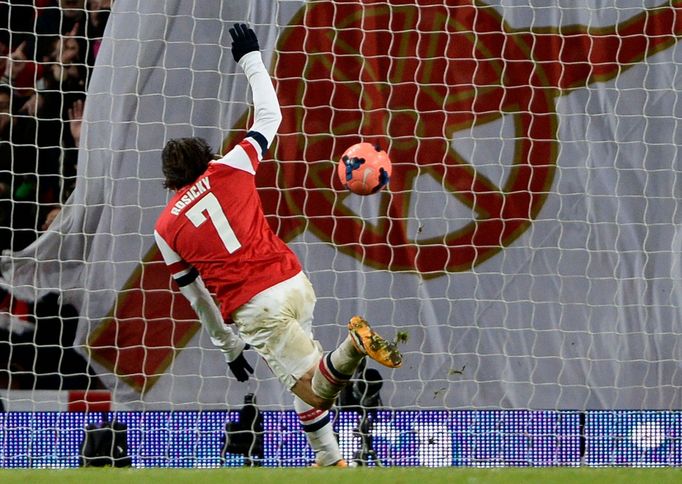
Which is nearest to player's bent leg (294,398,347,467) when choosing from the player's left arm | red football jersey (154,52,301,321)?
the player's left arm

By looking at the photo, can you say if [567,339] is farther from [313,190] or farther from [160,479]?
[160,479]

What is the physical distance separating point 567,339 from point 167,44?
293 cm

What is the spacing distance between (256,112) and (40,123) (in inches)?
83.1

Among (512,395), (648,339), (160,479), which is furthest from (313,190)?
(160,479)

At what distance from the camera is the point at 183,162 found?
15.3 feet

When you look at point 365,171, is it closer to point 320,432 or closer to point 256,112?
point 256,112

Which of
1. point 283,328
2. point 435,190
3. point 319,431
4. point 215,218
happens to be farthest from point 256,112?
point 435,190

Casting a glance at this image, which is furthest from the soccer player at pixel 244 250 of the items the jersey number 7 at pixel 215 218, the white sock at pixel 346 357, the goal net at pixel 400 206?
the goal net at pixel 400 206

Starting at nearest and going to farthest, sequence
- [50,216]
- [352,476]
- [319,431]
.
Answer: [352,476]
[319,431]
[50,216]

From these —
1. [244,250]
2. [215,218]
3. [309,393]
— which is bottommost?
[309,393]

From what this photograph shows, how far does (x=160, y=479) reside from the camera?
3.69 m

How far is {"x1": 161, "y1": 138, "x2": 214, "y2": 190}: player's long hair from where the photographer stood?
467cm

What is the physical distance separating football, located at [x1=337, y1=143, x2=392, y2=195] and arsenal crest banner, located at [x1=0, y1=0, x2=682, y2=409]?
1.39 m

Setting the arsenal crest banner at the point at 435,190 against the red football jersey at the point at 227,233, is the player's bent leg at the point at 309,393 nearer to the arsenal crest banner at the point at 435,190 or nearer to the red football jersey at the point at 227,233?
the red football jersey at the point at 227,233
